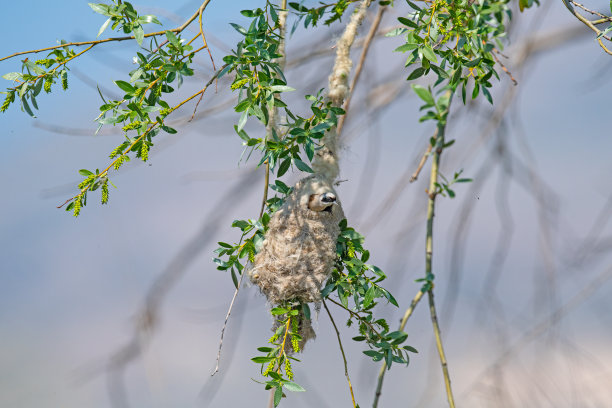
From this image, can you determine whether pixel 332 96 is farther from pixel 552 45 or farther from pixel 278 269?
pixel 552 45

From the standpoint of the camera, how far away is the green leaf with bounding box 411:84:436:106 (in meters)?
1.04

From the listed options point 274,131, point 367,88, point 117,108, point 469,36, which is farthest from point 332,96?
point 367,88

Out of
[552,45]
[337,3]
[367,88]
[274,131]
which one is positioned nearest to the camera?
[274,131]

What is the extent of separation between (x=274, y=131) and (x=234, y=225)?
0.26m

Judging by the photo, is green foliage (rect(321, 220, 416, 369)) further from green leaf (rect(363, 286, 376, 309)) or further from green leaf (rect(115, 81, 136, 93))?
green leaf (rect(115, 81, 136, 93))

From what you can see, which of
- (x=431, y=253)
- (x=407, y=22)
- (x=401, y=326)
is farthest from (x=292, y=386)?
(x=407, y=22)

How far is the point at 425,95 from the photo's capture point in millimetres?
1058

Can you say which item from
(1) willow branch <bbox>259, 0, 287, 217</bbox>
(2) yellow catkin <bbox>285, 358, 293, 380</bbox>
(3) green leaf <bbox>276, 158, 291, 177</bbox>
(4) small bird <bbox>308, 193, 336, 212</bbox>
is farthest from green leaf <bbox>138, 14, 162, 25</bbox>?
(2) yellow catkin <bbox>285, 358, 293, 380</bbox>

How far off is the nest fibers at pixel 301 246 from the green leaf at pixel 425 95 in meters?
0.43

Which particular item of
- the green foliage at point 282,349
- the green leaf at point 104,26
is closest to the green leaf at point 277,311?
the green foliage at point 282,349

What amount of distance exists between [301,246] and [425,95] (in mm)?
529

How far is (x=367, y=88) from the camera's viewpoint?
7.03 feet

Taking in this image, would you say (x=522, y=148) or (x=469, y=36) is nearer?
(x=469, y=36)

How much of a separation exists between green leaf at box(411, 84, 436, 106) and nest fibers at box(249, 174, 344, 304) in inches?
16.8
